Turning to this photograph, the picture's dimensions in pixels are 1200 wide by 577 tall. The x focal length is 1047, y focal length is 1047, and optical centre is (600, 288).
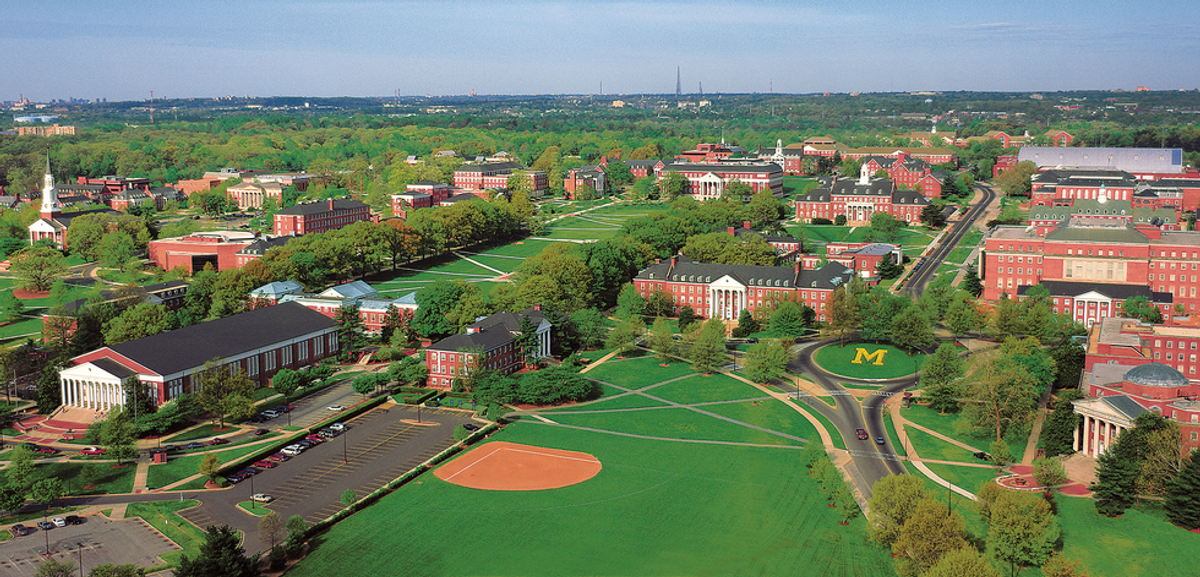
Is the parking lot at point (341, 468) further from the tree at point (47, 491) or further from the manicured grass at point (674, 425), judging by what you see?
the manicured grass at point (674, 425)

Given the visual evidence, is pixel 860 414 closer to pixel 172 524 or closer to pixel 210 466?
pixel 210 466

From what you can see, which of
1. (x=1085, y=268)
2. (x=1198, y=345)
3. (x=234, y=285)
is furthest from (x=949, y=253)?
(x=234, y=285)

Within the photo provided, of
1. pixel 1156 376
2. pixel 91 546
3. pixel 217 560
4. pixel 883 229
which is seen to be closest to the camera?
pixel 217 560

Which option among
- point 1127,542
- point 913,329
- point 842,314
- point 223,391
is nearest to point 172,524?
point 223,391

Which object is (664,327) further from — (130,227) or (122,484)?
(130,227)

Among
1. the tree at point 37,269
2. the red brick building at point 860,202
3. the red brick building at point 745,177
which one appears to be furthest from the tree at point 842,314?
the red brick building at point 745,177

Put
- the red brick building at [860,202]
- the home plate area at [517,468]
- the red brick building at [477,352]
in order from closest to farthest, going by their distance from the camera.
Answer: the home plate area at [517,468]
the red brick building at [477,352]
the red brick building at [860,202]
